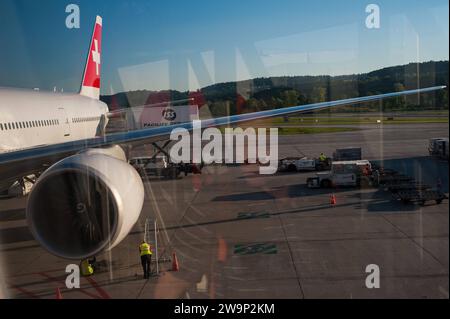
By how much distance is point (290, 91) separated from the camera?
23.5ft

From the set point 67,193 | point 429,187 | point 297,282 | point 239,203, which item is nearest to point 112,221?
point 67,193

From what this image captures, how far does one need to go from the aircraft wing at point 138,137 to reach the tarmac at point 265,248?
1485 mm

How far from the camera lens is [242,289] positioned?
4812 millimetres

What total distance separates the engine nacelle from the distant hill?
1.31 metres

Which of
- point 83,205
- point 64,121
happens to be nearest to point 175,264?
point 83,205

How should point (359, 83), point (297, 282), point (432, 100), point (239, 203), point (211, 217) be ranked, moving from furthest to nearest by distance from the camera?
1. point (239, 203)
2. point (211, 217)
3. point (359, 83)
4. point (297, 282)
5. point (432, 100)

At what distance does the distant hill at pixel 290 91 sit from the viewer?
5.16m

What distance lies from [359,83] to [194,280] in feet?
10.5

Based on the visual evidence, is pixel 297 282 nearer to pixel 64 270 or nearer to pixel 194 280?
pixel 194 280

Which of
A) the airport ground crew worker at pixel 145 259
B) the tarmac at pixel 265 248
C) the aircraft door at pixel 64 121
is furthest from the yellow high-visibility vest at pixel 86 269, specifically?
the aircraft door at pixel 64 121

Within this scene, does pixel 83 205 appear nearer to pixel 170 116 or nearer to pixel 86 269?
pixel 86 269

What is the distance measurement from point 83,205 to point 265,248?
315cm

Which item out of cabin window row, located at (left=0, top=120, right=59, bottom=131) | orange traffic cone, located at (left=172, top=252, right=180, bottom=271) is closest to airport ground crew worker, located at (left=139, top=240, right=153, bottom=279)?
orange traffic cone, located at (left=172, top=252, right=180, bottom=271)

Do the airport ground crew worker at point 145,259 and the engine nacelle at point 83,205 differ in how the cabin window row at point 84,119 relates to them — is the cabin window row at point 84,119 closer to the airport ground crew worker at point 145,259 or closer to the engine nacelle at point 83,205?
the airport ground crew worker at point 145,259
